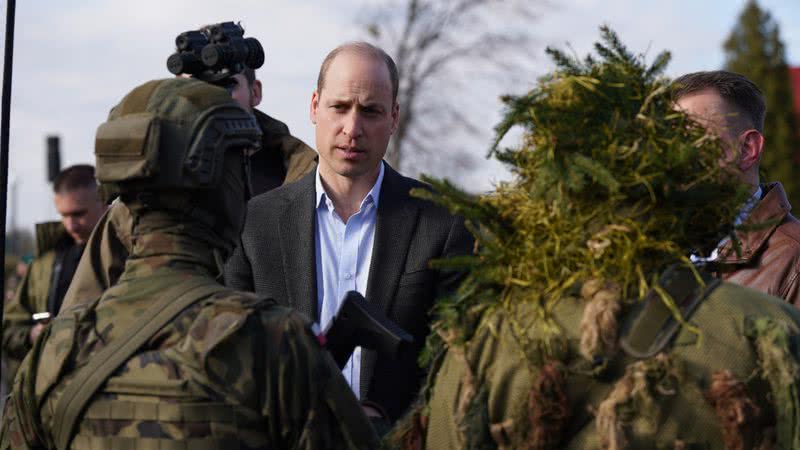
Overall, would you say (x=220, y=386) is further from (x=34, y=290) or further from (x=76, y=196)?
(x=34, y=290)

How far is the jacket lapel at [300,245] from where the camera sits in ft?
15.6

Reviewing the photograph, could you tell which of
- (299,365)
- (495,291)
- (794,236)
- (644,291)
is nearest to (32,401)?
(299,365)

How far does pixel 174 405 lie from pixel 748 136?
2.94 m

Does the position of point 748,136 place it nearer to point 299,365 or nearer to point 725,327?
point 725,327

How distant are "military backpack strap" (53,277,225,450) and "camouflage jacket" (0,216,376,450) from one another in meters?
0.02

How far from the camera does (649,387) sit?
286 cm

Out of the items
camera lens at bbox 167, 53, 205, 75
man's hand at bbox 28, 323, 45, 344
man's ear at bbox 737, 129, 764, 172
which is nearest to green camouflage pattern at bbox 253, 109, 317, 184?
camera lens at bbox 167, 53, 205, 75

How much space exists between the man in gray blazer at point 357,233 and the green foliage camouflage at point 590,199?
5.10ft

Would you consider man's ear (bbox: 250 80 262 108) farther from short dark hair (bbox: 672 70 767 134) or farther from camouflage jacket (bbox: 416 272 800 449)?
camouflage jacket (bbox: 416 272 800 449)

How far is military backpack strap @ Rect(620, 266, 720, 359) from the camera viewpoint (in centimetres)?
291

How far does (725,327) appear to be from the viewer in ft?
9.61

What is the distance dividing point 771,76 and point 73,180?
32962 mm

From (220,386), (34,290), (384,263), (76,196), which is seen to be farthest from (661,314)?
(34,290)

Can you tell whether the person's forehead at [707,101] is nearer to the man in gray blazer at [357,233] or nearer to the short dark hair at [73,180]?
the man in gray blazer at [357,233]
